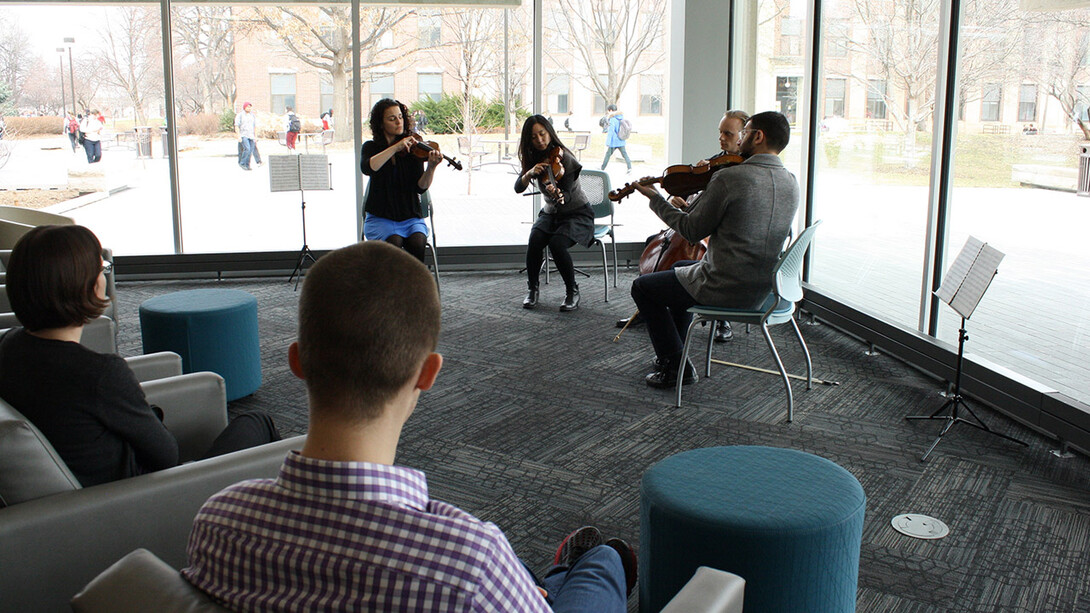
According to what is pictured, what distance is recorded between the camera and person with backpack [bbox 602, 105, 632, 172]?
7.75 m

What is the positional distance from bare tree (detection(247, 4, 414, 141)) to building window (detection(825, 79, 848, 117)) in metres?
3.63

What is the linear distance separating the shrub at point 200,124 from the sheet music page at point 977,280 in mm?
6104

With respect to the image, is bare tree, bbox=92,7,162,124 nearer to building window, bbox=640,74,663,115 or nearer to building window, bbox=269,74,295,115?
building window, bbox=269,74,295,115

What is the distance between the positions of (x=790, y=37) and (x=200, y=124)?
482 centimetres

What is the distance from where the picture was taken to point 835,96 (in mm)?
5805

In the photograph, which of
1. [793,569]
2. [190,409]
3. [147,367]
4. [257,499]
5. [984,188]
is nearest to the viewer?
[257,499]

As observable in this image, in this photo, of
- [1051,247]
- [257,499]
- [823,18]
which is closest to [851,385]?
[1051,247]

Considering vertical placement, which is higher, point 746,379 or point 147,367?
point 147,367

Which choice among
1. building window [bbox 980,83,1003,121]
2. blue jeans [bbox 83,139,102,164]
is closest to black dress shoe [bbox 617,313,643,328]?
building window [bbox 980,83,1003,121]

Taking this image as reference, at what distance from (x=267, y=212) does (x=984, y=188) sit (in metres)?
5.64

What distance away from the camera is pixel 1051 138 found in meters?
3.85

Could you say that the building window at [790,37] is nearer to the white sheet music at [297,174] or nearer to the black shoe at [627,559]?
the white sheet music at [297,174]

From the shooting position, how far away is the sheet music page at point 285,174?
6945 millimetres

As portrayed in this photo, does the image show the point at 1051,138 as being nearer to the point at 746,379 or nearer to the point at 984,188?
the point at 984,188
